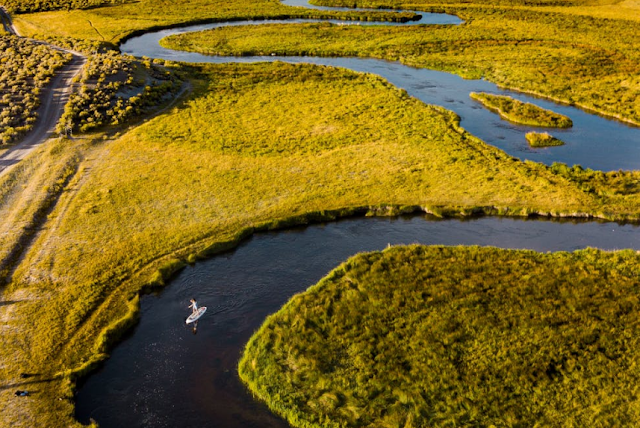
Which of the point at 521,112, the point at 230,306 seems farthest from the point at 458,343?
the point at 521,112

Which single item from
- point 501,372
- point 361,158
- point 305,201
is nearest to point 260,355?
point 501,372

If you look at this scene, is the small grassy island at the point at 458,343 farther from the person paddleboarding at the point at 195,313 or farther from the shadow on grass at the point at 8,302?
the shadow on grass at the point at 8,302

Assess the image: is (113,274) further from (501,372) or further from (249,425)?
(501,372)

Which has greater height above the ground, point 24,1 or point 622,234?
point 24,1

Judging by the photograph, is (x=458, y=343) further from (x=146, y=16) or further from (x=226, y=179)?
(x=146, y=16)

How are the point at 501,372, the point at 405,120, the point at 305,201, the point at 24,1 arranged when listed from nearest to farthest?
the point at 501,372 < the point at 305,201 < the point at 405,120 < the point at 24,1

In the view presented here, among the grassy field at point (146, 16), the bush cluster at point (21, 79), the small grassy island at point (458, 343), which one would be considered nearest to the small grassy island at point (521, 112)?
the small grassy island at point (458, 343)
